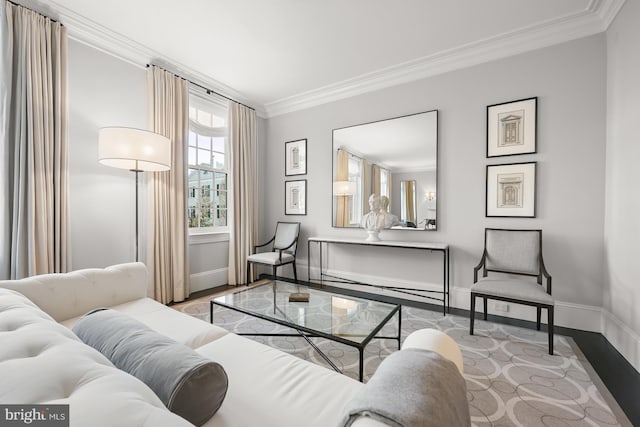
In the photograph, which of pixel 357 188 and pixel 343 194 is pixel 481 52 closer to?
pixel 357 188

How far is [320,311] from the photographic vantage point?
1.97m

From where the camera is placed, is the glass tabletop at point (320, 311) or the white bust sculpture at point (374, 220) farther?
the white bust sculpture at point (374, 220)

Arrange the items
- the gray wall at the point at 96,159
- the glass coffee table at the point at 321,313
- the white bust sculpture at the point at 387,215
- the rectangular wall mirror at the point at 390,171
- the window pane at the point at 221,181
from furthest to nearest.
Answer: the window pane at the point at 221,181, the white bust sculpture at the point at 387,215, the rectangular wall mirror at the point at 390,171, the gray wall at the point at 96,159, the glass coffee table at the point at 321,313

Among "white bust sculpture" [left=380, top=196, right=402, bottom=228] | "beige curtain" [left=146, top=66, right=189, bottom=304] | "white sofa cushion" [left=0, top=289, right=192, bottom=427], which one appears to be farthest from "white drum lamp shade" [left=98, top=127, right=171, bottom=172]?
"white bust sculpture" [left=380, top=196, right=402, bottom=228]

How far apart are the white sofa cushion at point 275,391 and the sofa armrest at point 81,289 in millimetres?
914

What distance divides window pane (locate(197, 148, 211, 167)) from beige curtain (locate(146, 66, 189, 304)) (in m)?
0.42

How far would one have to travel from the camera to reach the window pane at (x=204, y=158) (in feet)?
12.2

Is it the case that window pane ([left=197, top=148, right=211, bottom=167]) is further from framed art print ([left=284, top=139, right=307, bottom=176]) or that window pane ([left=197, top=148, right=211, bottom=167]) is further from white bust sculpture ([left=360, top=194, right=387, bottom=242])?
white bust sculpture ([left=360, top=194, right=387, bottom=242])

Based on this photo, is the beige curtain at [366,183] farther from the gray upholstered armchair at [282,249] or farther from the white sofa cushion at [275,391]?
the white sofa cushion at [275,391]

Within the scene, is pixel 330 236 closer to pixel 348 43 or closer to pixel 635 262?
pixel 348 43

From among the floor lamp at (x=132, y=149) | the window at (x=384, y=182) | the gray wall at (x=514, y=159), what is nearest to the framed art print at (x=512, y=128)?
the gray wall at (x=514, y=159)

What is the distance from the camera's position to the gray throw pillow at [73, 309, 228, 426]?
27.9 inches

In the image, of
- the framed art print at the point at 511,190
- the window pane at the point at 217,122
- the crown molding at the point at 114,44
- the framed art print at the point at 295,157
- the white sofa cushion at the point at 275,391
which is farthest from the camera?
the framed art print at the point at 295,157

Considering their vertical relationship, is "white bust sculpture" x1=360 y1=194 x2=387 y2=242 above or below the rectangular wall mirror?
below
